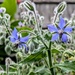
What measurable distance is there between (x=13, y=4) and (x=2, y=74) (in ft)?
3.39

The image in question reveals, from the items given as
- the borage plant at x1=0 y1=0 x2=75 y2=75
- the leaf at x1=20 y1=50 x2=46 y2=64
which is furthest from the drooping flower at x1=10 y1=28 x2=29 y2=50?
the leaf at x1=20 y1=50 x2=46 y2=64

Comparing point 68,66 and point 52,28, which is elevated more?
point 52,28

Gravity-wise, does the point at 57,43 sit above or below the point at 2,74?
above

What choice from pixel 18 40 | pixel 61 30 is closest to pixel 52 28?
pixel 61 30

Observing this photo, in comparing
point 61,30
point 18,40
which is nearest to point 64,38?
point 61,30

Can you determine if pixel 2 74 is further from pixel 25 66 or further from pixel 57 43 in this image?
pixel 57 43

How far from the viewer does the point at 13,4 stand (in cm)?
219

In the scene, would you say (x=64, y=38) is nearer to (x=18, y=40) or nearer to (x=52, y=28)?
(x=52, y=28)

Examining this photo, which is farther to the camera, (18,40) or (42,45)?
(18,40)

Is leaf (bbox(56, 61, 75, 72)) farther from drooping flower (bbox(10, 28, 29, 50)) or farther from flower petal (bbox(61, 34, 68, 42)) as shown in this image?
drooping flower (bbox(10, 28, 29, 50))

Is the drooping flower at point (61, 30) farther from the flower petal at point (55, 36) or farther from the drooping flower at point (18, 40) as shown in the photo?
the drooping flower at point (18, 40)

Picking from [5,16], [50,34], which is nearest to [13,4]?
[5,16]

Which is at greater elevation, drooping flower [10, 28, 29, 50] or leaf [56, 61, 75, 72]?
drooping flower [10, 28, 29, 50]

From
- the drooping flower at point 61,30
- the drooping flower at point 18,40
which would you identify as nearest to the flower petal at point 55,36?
the drooping flower at point 61,30
